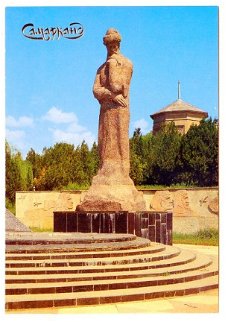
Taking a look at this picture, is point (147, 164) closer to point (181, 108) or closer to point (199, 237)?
point (181, 108)

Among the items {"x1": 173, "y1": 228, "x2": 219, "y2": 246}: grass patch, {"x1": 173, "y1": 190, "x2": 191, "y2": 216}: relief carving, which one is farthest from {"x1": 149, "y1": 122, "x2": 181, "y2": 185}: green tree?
{"x1": 173, "y1": 228, "x2": 219, "y2": 246}: grass patch

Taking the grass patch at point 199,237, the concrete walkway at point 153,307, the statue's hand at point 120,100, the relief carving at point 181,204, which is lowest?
the grass patch at point 199,237

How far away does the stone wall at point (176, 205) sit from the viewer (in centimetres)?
1975

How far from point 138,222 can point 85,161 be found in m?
20.4

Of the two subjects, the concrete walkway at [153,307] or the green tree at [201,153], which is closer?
the concrete walkway at [153,307]

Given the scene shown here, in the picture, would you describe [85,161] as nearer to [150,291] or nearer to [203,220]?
[203,220]

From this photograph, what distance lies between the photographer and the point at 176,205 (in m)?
20.2

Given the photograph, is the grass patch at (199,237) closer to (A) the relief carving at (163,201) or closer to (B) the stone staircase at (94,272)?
(A) the relief carving at (163,201)

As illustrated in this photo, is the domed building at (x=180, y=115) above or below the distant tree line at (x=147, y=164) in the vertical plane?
above

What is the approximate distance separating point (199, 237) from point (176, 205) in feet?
5.18

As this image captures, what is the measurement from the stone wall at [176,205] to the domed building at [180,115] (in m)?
16.3

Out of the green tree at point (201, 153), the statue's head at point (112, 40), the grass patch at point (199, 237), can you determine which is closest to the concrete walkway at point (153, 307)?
the statue's head at point (112, 40)

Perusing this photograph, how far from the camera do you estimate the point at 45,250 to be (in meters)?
9.02

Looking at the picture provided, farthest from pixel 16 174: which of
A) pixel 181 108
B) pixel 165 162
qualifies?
pixel 181 108
